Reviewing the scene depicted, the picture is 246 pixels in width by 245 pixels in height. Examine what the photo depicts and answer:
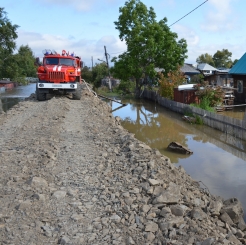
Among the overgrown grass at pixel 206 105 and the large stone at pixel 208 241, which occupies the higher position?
the overgrown grass at pixel 206 105

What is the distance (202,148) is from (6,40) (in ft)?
108

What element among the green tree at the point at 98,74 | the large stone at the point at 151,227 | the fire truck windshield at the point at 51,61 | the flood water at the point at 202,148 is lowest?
the flood water at the point at 202,148

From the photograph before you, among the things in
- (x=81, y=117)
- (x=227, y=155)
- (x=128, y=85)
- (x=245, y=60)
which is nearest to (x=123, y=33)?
(x=128, y=85)

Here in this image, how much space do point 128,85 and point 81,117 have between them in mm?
27294

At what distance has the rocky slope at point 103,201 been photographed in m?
4.37

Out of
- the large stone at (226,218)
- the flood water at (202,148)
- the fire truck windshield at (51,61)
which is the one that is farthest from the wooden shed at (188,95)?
the large stone at (226,218)

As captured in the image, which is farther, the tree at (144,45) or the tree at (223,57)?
the tree at (223,57)

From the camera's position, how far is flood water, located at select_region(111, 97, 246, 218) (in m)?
9.02

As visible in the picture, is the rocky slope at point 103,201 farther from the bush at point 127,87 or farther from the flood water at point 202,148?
the bush at point 127,87

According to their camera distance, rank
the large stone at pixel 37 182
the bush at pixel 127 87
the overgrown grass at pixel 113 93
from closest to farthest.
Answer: the large stone at pixel 37 182, the overgrown grass at pixel 113 93, the bush at pixel 127 87

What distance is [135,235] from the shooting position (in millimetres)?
4387

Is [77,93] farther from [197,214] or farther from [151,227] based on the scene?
[151,227]

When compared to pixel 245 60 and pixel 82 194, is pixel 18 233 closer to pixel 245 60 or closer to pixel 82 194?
pixel 82 194

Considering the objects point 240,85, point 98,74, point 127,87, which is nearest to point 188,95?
point 240,85
